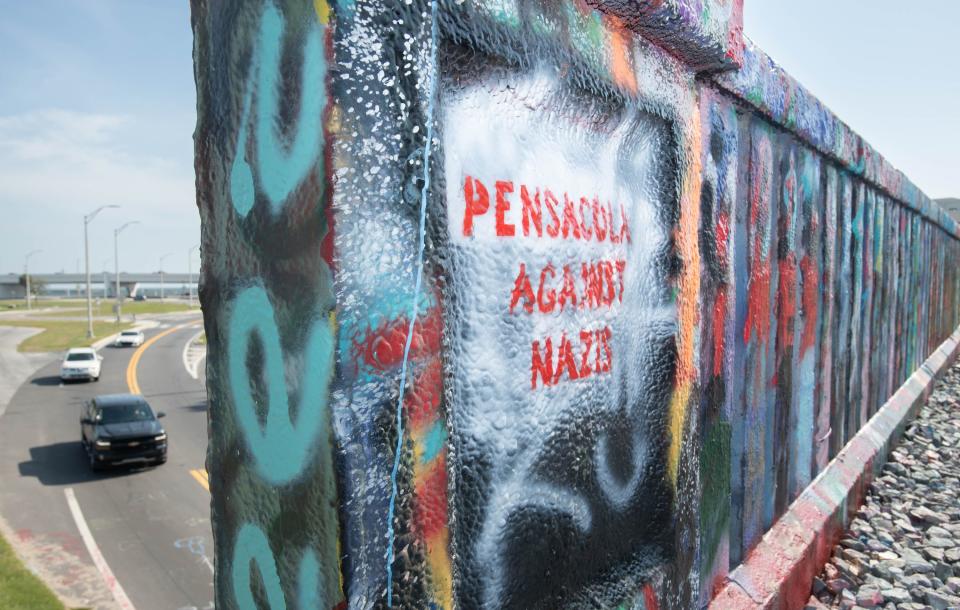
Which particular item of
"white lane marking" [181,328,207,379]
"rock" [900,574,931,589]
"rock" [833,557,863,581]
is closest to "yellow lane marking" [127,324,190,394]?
"white lane marking" [181,328,207,379]

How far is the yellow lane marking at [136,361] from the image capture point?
81.9 feet

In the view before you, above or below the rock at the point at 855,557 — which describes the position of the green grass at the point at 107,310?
below

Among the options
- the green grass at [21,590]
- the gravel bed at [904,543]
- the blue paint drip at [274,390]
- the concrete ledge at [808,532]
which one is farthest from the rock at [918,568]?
the green grass at [21,590]

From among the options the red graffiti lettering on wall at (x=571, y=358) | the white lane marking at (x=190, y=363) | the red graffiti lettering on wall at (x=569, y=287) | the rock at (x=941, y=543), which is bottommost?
the white lane marking at (x=190, y=363)

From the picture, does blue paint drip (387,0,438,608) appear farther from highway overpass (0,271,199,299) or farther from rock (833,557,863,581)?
highway overpass (0,271,199,299)

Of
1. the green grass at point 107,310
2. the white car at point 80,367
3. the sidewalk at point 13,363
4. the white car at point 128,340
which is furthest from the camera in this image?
the green grass at point 107,310

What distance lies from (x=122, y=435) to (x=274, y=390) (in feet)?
45.1

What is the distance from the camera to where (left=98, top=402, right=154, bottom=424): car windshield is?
13773 mm

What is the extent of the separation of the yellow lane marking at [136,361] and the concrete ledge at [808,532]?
76.7 feet

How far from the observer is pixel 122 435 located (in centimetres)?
1336

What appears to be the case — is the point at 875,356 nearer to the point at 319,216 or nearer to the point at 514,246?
the point at 514,246

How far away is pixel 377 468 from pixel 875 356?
707cm

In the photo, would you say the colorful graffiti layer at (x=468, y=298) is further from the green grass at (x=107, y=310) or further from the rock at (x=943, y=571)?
the green grass at (x=107, y=310)

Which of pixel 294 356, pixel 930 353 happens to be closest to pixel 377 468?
pixel 294 356
